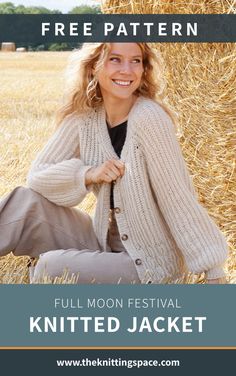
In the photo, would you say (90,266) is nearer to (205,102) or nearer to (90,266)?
(90,266)

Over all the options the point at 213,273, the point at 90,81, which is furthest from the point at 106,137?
the point at 213,273

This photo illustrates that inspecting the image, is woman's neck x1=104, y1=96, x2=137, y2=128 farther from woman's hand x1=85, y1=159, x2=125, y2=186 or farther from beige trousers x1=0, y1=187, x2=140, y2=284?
beige trousers x1=0, y1=187, x2=140, y2=284

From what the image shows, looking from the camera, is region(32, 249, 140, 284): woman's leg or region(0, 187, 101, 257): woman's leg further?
region(0, 187, 101, 257): woman's leg

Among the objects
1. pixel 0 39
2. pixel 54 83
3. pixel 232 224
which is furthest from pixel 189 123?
pixel 54 83

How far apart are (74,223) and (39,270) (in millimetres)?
235

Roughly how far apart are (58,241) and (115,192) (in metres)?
0.29

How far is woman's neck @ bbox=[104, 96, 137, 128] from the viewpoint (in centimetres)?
293

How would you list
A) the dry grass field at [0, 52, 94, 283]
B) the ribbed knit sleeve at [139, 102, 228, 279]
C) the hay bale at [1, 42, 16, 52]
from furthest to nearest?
the hay bale at [1, 42, 16, 52] < the dry grass field at [0, 52, 94, 283] < the ribbed knit sleeve at [139, 102, 228, 279]

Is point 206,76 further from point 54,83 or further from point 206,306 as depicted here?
point 54,83

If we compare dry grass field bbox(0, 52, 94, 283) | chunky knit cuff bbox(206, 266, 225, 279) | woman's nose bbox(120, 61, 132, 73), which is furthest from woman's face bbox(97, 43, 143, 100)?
dry grass field bbox(0, 52, 94, 283)

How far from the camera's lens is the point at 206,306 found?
2.55 meters

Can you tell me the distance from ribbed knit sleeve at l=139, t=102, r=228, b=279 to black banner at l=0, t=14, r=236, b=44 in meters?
0.34

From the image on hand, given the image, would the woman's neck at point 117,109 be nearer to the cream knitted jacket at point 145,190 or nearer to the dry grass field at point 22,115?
the cream knitted jacket at point 145,190

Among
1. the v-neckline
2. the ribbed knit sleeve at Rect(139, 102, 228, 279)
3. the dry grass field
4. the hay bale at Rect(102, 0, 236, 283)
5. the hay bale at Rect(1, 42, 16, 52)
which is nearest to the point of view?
the ribbed knit sleeve at Rect(139, 102, 228, 279)
